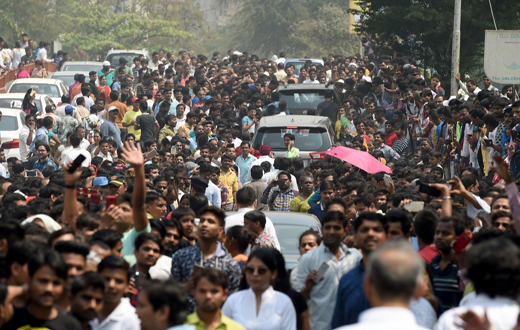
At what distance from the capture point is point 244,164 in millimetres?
15047

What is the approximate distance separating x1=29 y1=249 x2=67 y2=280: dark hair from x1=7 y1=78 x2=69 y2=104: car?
1913 cm

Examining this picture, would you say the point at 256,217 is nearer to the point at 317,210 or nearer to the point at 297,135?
the point at 317,210

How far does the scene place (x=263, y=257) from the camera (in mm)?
6242

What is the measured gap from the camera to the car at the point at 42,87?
24.2 m

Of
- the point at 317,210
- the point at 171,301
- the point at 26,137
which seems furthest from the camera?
the point at 26,137

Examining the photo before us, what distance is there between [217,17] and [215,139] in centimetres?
8375

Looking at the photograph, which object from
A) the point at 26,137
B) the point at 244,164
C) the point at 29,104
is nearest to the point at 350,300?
the point at 244,164

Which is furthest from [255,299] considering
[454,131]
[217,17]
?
[217,17]

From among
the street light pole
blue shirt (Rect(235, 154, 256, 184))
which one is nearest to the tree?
the street light pole

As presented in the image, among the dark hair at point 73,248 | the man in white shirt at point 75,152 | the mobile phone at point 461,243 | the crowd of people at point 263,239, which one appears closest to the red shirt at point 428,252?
the crowd of people at point 263,239

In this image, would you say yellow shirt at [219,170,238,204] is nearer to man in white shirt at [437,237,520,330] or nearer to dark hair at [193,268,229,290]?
dark hair at [193,268,229,290]

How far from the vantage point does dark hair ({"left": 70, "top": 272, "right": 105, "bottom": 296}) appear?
5525 millimetres

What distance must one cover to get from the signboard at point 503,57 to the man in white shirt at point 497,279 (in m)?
10.2

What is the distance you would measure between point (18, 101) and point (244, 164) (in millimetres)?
8720
